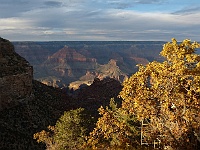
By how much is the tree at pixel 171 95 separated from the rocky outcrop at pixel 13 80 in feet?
168

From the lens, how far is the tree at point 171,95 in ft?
51.2

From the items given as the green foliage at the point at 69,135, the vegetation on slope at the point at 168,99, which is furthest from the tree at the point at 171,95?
the green foliage at the point at 69,135

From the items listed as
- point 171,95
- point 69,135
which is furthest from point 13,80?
point 171,95

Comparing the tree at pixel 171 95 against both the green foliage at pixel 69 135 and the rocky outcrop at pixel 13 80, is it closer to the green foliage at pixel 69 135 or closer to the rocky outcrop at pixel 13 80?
the green foliage at pixel 69 135

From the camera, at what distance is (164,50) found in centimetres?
1577

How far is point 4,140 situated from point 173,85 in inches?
1680

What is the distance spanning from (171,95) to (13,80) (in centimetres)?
5463

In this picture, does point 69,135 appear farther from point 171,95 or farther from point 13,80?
point 13,80

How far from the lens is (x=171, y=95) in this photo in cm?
1602

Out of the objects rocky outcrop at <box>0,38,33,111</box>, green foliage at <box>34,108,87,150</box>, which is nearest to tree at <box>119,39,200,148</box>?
green foliage at <box>34,108,87,150</box>

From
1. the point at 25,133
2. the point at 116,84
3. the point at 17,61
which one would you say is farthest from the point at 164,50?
the point at 116,84

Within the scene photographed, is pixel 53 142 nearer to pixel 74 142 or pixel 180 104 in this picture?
pixel 74 142

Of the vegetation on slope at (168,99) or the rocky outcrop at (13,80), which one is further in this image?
the rocky outcrop at (13,80)

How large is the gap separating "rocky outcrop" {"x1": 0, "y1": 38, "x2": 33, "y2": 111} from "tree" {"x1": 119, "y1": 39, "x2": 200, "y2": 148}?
168ft
